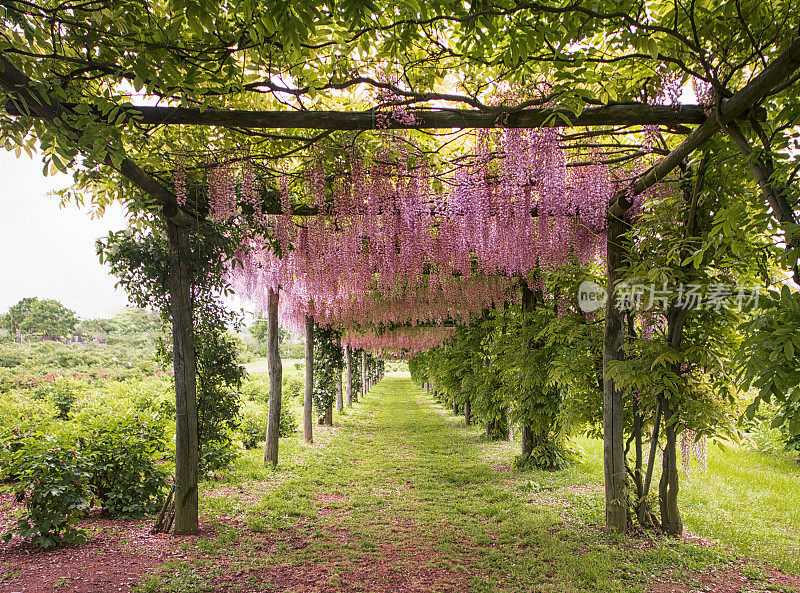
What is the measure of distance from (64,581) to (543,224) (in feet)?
15.8

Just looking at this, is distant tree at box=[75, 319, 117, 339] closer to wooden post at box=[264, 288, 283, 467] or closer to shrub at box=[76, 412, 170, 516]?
wooden post at box=[264, 288, 283, 467]

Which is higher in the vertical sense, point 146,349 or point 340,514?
point 146,349

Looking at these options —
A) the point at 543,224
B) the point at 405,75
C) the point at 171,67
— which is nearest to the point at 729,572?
the point at 543,224

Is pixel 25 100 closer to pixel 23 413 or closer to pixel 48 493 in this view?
pixel 48 493

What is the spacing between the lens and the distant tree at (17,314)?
21094 millimetres

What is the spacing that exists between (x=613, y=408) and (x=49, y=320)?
2556 centimetres

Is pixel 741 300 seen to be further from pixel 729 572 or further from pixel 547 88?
pixel 729 572

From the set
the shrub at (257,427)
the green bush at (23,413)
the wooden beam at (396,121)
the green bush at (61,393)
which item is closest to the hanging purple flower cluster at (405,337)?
the shrub at (257,427)

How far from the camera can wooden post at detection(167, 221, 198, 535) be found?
4.20 metres

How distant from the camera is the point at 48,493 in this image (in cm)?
352

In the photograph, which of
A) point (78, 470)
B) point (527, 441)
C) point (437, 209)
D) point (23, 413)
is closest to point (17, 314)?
point (23, 413)

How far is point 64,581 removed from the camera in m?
3.07

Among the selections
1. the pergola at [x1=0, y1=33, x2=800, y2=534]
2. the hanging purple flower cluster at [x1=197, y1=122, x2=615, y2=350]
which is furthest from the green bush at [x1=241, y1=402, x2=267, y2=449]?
the pergola at [x1=0, y1=33, x2=800, y2=534]

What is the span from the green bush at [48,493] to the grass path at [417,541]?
2.99 feet
